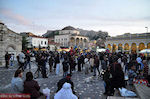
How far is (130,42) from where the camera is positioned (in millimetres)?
49094

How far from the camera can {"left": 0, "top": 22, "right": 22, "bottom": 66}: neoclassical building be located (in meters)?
18.9

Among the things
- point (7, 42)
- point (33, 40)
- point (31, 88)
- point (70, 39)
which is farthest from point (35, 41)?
Answer: point (31, 88)

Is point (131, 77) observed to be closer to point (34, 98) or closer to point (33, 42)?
point (34, 98)

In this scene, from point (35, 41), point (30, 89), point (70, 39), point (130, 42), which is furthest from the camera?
point (70, 39)

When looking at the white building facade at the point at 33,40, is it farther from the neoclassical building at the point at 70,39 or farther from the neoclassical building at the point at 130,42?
the neoclassical building at the point at 130,42

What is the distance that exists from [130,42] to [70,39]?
48342mm

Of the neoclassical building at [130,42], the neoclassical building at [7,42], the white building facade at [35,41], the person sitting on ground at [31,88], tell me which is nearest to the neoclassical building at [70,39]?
the white building facade at [35,41]

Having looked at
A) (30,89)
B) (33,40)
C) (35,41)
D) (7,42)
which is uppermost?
(33,40)

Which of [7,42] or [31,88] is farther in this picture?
[7,42]

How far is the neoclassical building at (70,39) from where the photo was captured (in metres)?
88.9

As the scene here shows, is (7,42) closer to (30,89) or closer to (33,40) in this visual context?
(30,89)

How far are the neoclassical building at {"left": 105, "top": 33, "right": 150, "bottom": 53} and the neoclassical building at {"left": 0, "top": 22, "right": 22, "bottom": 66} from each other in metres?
38.0

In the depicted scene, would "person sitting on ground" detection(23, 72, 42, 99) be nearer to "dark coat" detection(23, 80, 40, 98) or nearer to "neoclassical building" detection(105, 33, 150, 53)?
"dark coat" detection(23, 80, 40, 98)

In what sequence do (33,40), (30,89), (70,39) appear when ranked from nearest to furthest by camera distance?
(30,89) → (33,40) → (70,39)
